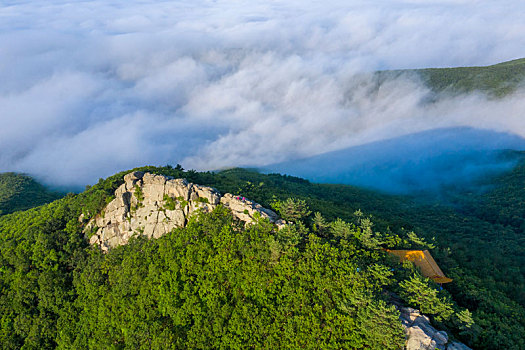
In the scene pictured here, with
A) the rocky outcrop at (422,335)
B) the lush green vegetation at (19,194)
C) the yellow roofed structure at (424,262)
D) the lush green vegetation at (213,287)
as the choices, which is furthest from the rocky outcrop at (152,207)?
the lush green vegetation at (19,194)

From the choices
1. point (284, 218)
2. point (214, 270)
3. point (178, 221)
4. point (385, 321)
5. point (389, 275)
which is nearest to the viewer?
point (385, 321)

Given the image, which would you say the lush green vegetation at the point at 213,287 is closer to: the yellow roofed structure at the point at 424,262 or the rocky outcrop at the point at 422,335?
the rocky outcrop at the point at 422,335

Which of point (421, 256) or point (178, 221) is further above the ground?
point (178, 221)

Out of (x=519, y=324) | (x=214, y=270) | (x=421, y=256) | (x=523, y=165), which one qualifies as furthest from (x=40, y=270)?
(x=523, y=165)

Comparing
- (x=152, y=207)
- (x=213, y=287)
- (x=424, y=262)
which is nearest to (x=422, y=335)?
(x=424, y=262)

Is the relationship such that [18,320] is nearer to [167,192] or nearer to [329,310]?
[167,192]

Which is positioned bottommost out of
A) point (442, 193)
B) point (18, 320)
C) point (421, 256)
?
point (442, 193)

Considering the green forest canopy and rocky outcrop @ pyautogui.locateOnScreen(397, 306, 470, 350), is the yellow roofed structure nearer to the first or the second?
the green forest canopy
